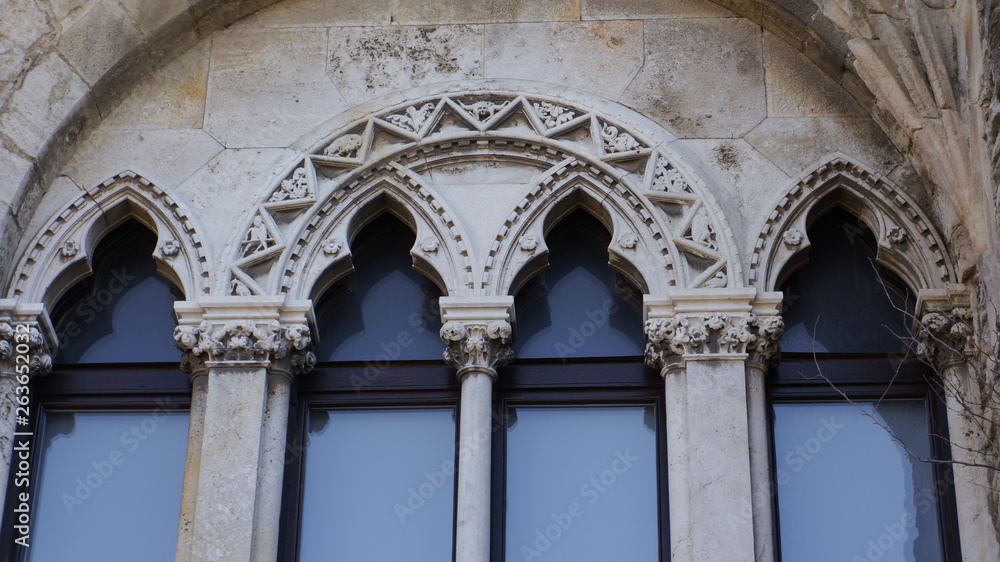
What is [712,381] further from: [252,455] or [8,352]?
[8,352]

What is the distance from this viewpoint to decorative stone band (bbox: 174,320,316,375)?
9.87m

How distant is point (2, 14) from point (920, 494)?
6428 mm

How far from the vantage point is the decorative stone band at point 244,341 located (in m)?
9.87

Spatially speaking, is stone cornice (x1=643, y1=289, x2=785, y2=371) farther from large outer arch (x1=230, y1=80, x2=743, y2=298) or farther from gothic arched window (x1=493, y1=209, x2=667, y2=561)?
gothic arched window (x1=493, y1=209, x2=667, y2=561)

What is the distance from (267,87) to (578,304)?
2535 millimetres

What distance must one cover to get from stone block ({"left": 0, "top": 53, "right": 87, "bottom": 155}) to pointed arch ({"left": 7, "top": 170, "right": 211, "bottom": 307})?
476 mm

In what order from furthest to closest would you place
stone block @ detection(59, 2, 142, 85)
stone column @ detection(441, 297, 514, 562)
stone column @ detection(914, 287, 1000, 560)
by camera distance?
stone block @ detection(59, 2, 142, 85) → stone column @ detection(441, 297, 514, 562) → stone column @ detection(914, 287, 1000, 560)

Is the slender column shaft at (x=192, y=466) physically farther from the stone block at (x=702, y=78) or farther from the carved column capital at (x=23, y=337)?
the stone block at (x=702, y=78)

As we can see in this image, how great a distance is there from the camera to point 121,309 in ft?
34.8

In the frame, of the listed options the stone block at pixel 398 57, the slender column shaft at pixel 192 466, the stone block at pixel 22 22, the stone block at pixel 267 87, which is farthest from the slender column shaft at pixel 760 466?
the stone block at pixel 22 22

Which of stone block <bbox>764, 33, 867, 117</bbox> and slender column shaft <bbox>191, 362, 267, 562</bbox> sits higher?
stone block <bbox>764, 33, 867, 117</bbox>

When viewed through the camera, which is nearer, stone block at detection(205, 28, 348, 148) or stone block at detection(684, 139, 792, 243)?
stone block at detection(684, 139, 792, 243)

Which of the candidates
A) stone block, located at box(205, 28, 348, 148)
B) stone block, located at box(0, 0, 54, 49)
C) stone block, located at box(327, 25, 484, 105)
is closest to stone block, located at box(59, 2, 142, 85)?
stone block, located at box(0, 0, 54, 49)

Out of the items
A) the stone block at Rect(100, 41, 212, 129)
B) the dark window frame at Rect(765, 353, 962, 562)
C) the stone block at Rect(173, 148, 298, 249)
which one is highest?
the stone block at Rect(100, 41, 212, 129)
